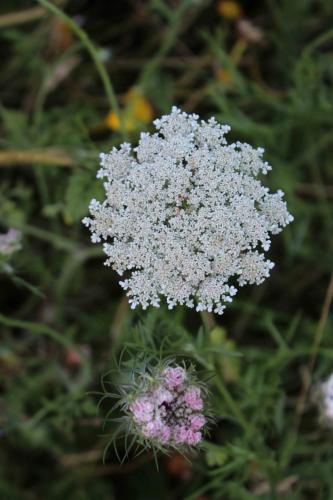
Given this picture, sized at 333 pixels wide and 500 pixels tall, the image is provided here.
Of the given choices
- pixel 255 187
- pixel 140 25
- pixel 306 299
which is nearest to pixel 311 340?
pixel 306 299

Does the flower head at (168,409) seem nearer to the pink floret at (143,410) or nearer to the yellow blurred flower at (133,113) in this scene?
the pink floret at (143,410)

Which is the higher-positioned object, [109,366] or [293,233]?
[293,233]

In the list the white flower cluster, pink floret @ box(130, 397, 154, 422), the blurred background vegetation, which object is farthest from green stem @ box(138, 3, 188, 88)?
pink floret @ box(130, 397, 154, 422)

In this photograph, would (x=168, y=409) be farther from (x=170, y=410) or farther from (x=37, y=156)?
(x=37, y=156)

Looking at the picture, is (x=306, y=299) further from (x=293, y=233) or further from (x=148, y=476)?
(x=148, y=476)

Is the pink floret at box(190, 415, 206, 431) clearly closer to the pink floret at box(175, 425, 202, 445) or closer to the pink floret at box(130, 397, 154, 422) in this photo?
the pink floret at box(175, 425, 202, 445)

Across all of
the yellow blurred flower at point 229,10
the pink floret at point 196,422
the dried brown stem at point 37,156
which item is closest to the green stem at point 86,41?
the dried brown stem at point 37,156
